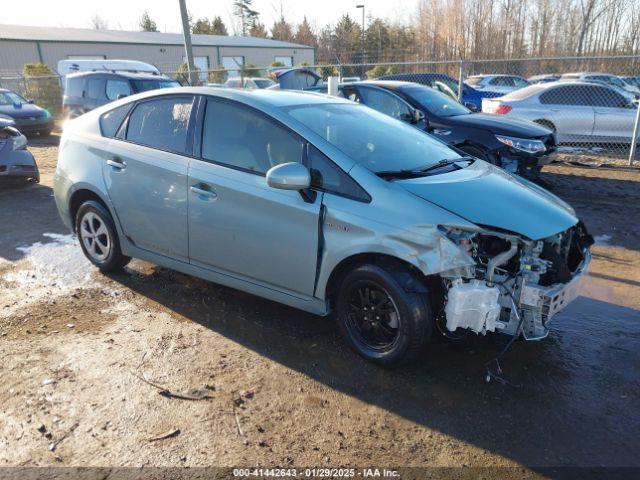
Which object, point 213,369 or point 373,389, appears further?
point 213,369

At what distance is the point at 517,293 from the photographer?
10.1 ft

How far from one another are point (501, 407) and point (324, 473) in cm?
115

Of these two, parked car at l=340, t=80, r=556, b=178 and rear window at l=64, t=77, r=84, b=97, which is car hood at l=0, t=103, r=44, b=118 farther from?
parked car at l=340, t=80, r=556, b=178

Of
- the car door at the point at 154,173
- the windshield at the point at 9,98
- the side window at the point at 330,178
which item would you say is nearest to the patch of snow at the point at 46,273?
the car door at the point at 154,173

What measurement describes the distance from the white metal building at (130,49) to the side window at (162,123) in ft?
89.2

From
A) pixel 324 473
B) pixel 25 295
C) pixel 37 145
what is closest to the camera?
pixel 324 473

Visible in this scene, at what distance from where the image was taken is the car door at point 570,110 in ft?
36.8

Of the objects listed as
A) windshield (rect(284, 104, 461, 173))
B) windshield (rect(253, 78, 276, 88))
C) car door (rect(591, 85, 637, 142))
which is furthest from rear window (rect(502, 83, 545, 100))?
windshield (rect(253, 78, 276, 88))

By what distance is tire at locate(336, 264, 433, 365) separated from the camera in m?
3.12

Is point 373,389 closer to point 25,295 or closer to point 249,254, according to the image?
point 249,254

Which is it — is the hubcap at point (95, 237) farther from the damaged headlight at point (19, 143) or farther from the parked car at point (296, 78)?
the parked car at point (296, 78)

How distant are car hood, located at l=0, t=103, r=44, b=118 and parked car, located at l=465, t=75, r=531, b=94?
47.4 feet

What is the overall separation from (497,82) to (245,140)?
1883 cm

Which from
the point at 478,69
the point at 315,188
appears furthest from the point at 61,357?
the point at 478,69
